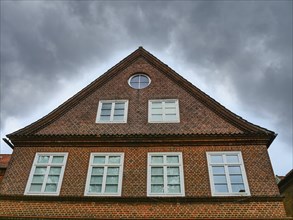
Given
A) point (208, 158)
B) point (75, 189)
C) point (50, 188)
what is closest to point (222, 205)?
point (208, 158)

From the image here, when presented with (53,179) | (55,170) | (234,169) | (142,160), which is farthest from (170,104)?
(53,179)

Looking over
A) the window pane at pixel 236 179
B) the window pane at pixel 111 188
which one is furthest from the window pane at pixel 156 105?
the window pane at pixel 236 179

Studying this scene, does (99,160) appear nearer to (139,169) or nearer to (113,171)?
(113,171)

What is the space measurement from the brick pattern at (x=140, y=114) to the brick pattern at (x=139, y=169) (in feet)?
3.37

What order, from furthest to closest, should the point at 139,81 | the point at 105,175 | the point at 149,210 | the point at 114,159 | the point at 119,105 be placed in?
the point at 139,81 → the point at 119,105 → the point at 114,159 → the point at 105,175 → the point at 149,210

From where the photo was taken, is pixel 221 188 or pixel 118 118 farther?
pixel 118 118

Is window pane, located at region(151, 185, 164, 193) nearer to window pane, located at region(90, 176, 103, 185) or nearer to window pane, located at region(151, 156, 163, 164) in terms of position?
window pane, located at region(151, 156, 163, 164)

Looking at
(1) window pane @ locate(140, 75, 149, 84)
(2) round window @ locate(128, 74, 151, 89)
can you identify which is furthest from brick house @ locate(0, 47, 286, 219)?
(1) window pane @ locate(140, 75, 149, 84)

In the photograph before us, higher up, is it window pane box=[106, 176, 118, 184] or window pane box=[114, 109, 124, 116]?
window pane box=[114, 109, 124, 116]

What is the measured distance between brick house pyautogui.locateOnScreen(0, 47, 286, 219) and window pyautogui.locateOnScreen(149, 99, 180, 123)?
5 centimetres

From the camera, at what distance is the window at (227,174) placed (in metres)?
12.0

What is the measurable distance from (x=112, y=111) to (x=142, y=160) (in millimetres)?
3596

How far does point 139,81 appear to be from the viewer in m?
17.1

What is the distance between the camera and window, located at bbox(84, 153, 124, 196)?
12320mm
